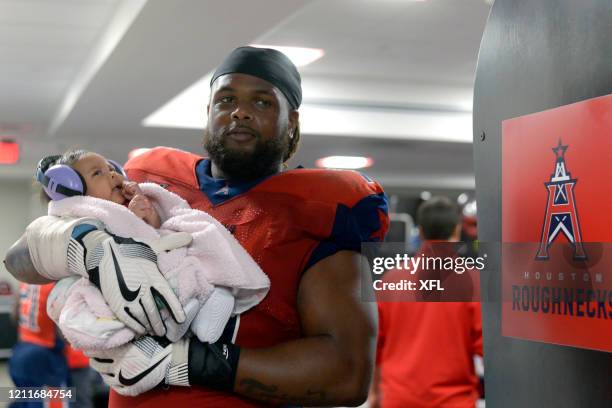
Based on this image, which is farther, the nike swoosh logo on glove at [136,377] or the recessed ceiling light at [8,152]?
the recessed ceiling light at [8,152]

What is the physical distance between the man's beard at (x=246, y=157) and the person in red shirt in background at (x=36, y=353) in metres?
3.16

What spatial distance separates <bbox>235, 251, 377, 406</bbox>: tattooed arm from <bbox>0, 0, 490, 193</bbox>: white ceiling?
2397 mm

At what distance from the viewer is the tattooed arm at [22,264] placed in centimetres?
152

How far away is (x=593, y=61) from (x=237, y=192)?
2.59 feet

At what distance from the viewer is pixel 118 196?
155 centimetres

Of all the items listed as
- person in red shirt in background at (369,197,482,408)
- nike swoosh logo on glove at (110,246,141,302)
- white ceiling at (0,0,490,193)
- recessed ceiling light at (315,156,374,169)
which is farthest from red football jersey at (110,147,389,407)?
recessed ceiling light at (315,156,374,169)

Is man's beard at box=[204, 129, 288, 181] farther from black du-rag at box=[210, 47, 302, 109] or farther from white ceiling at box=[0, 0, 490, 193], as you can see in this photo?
white ceiling at box=[0, 0, 490, 193]

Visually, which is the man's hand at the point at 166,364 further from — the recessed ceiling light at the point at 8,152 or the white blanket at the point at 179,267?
the recessed ceiling light at the point at 8,152

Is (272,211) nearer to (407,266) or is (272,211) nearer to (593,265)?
(407,266)

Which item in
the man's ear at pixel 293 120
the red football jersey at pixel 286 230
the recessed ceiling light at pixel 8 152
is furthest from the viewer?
the recessed ceiling light at pixel 8 152

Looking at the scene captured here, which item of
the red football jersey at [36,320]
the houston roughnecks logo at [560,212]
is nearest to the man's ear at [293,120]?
the houston roughnecks logo at [560,212]

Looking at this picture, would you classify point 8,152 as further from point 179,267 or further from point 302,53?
point 179,267

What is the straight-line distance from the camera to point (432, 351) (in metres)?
2.89

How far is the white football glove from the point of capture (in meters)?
1.35
